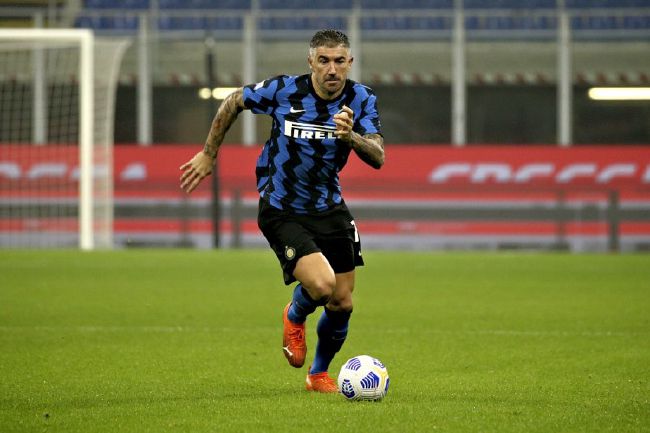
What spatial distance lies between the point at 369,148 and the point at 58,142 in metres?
14.9

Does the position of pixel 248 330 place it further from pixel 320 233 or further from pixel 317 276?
pixel 317 276

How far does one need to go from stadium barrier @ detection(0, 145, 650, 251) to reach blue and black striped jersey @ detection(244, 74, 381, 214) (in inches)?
566

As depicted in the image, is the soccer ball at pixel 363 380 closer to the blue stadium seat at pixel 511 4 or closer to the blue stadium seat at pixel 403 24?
the blue stadium seat at pixel 403 24

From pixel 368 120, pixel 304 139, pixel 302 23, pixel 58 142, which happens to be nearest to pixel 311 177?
pixel 304 139

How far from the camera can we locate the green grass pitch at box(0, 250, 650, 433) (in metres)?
5.70

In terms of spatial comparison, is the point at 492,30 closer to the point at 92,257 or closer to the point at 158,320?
the point at 92,257

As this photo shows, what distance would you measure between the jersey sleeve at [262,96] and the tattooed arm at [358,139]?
59 centimetres

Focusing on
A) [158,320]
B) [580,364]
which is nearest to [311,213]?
[580,364]

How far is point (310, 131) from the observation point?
22.2ft

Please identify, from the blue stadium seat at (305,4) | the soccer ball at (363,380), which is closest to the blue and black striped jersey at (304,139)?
the soccer ball at (363,380)

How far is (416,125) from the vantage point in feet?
83.4

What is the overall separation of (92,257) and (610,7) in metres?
13.1

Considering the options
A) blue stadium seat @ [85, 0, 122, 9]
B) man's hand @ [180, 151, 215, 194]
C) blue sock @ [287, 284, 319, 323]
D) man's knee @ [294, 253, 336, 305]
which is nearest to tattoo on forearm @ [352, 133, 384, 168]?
man's knee @ [294, 253, 336, 305]

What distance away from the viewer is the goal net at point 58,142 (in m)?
19.3
